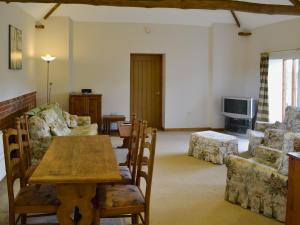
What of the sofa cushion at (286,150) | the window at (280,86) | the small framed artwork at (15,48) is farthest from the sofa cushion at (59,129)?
the window at (280,86)

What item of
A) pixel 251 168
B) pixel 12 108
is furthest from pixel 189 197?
pixel 12 108

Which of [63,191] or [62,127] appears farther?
[62,127]

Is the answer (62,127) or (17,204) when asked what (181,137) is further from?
(17,204)

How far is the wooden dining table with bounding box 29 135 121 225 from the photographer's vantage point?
7.67ft

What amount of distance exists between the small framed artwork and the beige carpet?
214cm

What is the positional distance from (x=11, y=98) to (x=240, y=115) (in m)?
5.05

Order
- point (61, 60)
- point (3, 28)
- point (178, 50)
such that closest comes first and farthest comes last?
point (3, 28) → point (61, 60) → point (178, 50)

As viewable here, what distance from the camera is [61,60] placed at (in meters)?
8.20

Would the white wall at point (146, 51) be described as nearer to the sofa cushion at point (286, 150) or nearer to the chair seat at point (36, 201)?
the sofa cushion at point (286, 150)

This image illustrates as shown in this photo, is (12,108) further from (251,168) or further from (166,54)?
(166,54)

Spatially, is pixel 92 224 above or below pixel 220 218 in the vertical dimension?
above

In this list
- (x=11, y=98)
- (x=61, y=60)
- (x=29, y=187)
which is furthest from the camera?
(x=61, y=60)

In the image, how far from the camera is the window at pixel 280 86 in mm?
7809

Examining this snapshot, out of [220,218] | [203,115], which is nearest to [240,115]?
[203,115]
